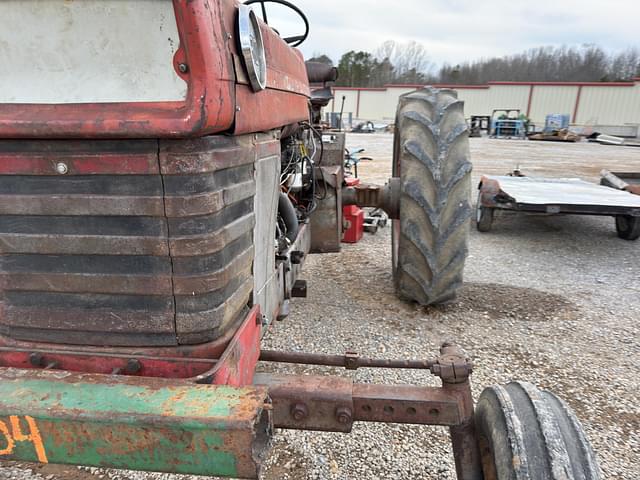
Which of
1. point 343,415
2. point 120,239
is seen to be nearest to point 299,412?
point 343,415

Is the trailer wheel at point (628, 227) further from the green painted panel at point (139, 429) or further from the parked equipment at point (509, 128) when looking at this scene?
the parked equipment at point (509, 128)

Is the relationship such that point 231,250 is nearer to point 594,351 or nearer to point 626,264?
point 594,351

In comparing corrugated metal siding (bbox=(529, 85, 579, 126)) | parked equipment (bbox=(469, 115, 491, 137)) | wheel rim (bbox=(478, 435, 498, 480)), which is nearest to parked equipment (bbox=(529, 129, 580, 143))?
parked equipment (bbox=(469, 115, 491, 137))

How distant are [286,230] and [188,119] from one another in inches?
53.3

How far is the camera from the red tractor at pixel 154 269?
3.53 feet

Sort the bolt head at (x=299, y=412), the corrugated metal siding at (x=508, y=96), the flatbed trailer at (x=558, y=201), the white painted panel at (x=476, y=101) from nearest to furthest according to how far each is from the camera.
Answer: the bolt head at (x=299, y=412)
the flatbed trailer at (x=558, y=201)
the corrugated metal siding at (x=508, y=96)
the white painted panel at (x=476, y=101)

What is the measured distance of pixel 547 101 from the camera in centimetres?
3456

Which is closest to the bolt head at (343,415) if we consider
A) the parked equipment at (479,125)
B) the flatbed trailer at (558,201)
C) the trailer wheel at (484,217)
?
the flatbed trailer at (558,201)

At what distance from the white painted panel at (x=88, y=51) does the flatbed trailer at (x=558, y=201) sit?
15.2ft

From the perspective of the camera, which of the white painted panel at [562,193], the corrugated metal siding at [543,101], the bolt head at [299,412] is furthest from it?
the corrugated metal siding at [543,101]

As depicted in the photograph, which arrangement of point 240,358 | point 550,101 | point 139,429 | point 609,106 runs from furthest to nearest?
point 550,101
point 609,106
point 240,358
point 139,429

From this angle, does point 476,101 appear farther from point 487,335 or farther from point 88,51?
point 88,51

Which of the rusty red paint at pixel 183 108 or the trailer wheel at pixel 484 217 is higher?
the rusty red paint at pixel 183 108

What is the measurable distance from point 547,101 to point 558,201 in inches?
1331
